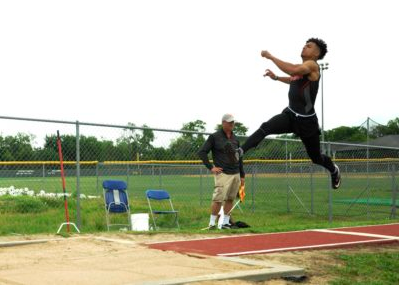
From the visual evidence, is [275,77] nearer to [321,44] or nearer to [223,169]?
[321,44]

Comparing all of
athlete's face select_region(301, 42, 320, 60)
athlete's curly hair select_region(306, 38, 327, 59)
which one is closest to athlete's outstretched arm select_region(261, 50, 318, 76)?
athlete's face select_region(301, 42, 320, 60)

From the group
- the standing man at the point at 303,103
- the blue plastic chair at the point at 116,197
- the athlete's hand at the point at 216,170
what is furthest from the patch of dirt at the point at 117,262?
the blue plastic chair at the point at 116,197

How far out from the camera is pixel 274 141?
14523 mm

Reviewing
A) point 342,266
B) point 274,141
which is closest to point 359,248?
point 342,266

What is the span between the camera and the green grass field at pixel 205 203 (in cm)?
1109

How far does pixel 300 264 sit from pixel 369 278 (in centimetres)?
67

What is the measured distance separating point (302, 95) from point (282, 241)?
6.76 feet

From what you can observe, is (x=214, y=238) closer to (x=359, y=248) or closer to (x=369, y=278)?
(x=359, y=248)

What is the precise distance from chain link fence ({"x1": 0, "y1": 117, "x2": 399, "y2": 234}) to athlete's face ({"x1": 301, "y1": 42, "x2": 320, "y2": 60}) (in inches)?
177

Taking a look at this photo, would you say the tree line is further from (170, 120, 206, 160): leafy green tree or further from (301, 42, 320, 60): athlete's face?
(301, 42, 320, 60): athlete's face

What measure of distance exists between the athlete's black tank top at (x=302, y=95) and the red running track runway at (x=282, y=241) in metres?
1.60

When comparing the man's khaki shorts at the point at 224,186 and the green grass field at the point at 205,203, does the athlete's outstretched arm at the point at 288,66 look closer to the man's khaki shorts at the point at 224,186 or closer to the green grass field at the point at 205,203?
the green grass field at the point at 205,203

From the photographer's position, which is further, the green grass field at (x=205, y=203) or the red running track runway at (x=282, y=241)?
the green grass field at (x=205, y=203)

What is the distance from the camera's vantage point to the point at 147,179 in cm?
1378
